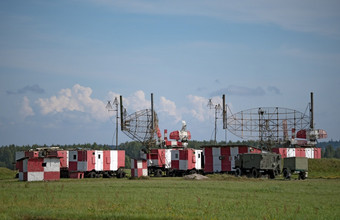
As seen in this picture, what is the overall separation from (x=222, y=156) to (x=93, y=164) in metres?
16.4

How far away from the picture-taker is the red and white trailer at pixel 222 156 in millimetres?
63000

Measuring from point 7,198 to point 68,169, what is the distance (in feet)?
118

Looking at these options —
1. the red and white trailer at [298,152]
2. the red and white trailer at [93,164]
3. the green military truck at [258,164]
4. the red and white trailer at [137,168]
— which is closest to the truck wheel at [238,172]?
the green military truck at [258,164]

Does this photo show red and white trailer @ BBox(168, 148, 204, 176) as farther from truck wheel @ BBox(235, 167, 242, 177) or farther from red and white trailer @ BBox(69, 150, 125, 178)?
truck wheel @ BBox(235, 167, 242, 177)

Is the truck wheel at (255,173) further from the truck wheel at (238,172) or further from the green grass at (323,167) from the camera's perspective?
the green grass at (323,167)

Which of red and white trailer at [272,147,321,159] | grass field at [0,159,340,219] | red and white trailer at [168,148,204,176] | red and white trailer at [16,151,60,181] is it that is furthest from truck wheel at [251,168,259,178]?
red and white trailer at [272,147,321,159]

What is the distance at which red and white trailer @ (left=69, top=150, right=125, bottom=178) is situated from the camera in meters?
64.2

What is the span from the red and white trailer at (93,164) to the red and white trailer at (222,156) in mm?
11540

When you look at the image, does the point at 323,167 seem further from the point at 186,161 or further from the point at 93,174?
the point at 93,174

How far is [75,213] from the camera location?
22891 millimetres

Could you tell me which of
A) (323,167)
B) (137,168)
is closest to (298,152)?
(323,167)

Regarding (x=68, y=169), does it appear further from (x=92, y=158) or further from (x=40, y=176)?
(x=40, y=176)

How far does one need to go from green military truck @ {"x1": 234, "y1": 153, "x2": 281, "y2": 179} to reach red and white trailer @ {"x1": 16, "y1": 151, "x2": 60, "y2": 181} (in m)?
20.4

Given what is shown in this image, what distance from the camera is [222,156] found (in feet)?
210
